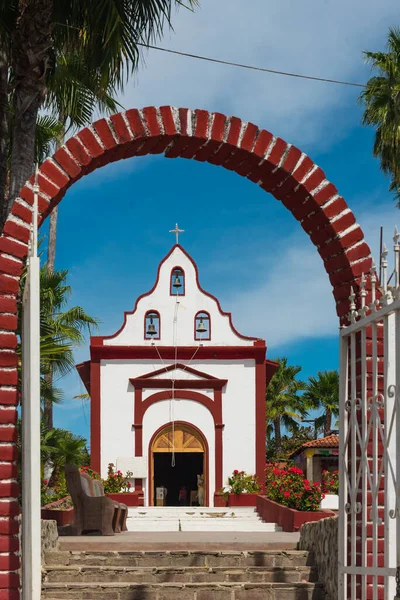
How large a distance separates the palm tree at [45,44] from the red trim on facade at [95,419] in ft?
38.5

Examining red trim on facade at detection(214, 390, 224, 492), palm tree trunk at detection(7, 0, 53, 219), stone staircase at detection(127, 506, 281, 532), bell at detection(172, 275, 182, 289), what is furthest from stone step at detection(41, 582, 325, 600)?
bell at detection(172, 275, 182, 289)

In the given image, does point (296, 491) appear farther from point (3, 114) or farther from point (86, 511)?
point (3, 114)

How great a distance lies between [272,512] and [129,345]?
912cm

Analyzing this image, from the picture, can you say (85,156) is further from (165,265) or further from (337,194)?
(165,265)

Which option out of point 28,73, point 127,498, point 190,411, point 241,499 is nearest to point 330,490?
point 241,499

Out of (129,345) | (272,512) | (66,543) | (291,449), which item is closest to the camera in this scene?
(66,543)

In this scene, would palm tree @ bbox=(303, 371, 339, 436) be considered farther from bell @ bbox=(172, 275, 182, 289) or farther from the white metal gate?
the white metal gate

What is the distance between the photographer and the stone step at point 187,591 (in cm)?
838

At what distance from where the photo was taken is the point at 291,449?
139ft

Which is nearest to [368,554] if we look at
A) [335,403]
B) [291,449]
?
[335,403]

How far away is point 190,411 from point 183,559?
50.7ft

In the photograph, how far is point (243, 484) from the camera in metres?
23.2

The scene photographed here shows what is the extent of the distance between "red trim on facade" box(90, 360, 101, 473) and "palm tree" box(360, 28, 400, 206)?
9.17 m

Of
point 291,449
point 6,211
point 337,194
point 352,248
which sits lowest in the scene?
point 291,449
